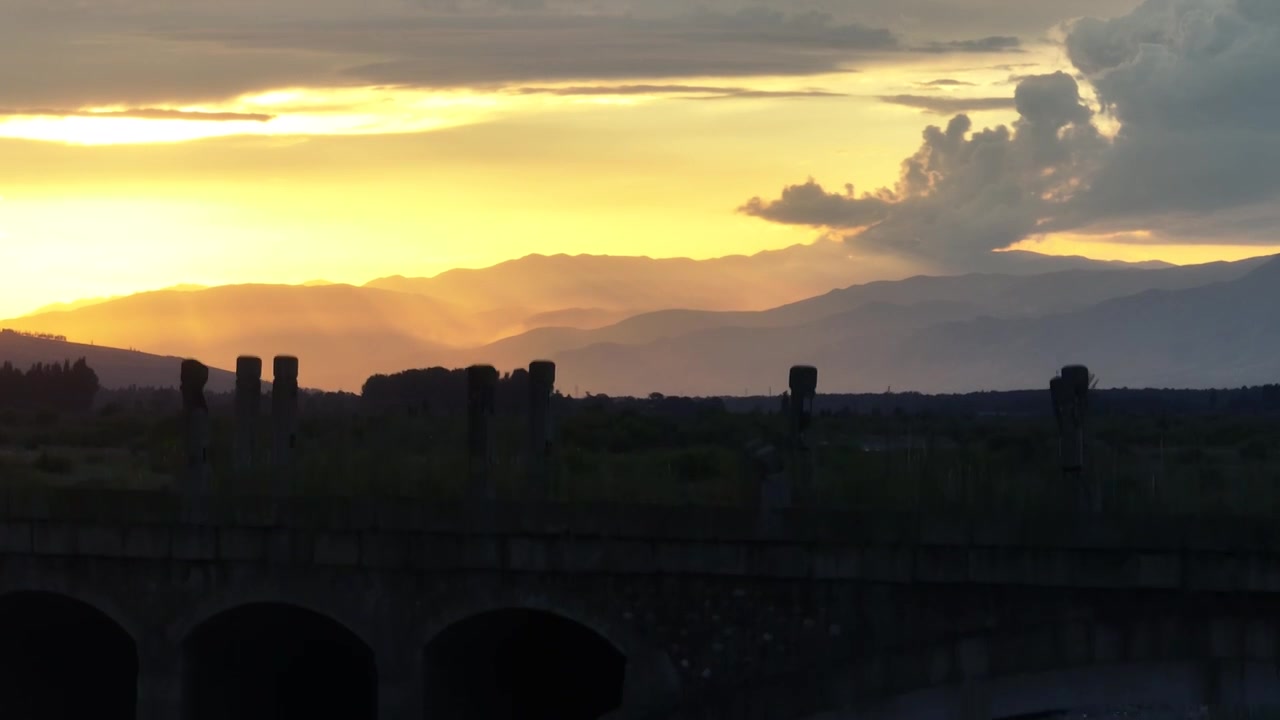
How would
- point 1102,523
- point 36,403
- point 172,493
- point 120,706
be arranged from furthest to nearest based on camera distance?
point 36,403 < point 120,706 < point 172,493 < point 1102,523

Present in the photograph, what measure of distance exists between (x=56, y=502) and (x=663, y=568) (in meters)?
7.18

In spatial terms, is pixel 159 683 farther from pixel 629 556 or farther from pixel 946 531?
pixel 946 531

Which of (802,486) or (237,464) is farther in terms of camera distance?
(237,464)

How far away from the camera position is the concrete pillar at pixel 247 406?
21.7 meters

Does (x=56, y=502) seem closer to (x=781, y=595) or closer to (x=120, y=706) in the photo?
(x=120, y=706)

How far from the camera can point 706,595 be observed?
1861 centimetres

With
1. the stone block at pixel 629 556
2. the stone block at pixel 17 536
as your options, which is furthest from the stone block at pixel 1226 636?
the stone block at pixel 17 536

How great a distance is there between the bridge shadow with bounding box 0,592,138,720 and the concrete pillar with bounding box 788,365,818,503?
9.63m

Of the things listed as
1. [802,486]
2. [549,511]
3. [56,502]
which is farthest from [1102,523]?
[56,502]

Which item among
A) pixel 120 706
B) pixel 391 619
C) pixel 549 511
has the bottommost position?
pixel 120 706

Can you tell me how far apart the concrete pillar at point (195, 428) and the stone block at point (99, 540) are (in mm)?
940

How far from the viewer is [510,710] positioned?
2280 centimetres

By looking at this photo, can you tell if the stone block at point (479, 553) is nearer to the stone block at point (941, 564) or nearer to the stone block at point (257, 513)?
the stone block at point (257, 513)

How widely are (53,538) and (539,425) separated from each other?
576 cm
